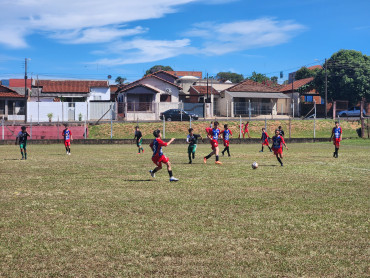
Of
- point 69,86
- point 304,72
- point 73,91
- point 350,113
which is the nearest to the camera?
point 350,113

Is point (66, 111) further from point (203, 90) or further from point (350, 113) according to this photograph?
point (350, 113)

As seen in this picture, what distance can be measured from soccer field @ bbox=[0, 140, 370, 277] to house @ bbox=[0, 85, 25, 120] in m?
52.8

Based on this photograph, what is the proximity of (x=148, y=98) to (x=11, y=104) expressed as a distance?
772 inches

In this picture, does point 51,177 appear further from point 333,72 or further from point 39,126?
point 333,72

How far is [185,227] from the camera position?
7773mm

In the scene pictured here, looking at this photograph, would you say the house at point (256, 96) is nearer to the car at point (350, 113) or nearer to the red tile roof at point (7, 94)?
the car at point (350, 113)

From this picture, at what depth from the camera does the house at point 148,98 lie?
171 ft

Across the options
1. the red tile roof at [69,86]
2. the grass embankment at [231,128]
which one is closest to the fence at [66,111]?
the grass embankment at [231,128]

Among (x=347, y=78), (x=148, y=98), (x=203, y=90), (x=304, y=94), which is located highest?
(x=347, y=78)

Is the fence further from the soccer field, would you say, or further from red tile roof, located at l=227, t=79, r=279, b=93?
the soccer field

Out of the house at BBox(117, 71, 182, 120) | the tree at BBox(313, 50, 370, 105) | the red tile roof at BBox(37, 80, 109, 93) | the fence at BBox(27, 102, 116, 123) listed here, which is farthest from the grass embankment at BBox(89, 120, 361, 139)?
the red tile roof at BBox(37, 80, 109, 93)

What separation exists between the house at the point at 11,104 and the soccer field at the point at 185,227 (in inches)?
2081

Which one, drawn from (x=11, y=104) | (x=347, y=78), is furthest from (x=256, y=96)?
(x=11, y=104)

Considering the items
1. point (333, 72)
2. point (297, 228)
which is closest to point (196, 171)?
point (297, 228)
